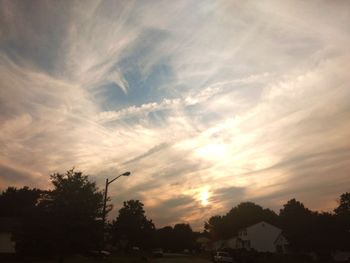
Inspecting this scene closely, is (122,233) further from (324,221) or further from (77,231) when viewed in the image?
(77,231)

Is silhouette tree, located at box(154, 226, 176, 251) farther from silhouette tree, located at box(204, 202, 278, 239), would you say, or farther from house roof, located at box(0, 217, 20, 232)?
house roof, located at box(0, 217, 20, 232)

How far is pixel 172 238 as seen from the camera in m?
169

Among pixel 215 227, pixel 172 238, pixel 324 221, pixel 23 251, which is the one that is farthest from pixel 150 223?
pixel 23 251

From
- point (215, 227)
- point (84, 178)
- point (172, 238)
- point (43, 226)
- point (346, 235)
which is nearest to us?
point (43, 226)

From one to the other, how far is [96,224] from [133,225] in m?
86.1

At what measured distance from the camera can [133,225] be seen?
114m

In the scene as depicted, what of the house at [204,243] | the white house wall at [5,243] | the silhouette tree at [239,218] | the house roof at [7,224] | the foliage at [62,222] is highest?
the silhouette tree at [239,218]

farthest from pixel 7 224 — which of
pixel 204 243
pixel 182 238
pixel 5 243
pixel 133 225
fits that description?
pixel 182 238

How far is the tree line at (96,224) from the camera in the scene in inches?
1160

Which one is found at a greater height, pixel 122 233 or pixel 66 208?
pixel 122 233

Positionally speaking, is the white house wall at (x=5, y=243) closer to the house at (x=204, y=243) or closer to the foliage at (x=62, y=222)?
the foliage at (x=62, y=222)

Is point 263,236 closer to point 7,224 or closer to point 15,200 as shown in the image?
point 7,224

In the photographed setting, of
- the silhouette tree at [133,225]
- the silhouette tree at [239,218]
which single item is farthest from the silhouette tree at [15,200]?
the silhouette tree at [239,218]

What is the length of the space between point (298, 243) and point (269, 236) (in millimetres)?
19086
